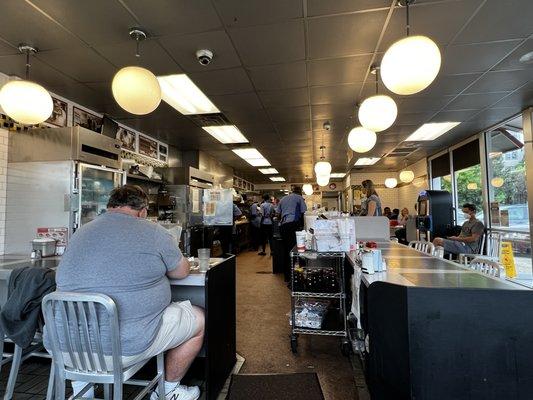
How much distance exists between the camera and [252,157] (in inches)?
331

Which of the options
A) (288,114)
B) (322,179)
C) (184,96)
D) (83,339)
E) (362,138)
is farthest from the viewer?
(322,179)

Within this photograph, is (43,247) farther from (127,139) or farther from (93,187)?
(127,139)

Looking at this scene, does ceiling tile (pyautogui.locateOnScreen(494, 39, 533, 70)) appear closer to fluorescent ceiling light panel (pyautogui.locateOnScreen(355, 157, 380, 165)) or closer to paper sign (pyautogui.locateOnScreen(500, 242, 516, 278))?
paper sign (pyautogui.locateOnScreen(500, 242, 516, 278))

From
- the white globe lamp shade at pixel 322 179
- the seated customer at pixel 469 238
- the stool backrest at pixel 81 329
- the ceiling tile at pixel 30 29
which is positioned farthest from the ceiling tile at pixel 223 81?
the seated customer at pixel 469 238

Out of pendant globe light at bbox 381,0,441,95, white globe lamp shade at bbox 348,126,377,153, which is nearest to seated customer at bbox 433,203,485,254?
white globe lamp shade at bbox 348,126,377,153

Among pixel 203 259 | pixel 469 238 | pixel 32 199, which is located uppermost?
pixel 32 199

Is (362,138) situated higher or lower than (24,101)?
lower

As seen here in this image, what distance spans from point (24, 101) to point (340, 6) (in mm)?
2745

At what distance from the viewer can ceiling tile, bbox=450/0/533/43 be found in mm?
2398

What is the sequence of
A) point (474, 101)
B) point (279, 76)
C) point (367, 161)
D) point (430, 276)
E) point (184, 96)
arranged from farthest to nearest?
point (367, 161) < point (474, 101) < point (184, 96) < point (279, 76) < point (430, 276)

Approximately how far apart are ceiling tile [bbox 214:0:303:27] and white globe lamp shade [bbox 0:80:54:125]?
1.77m

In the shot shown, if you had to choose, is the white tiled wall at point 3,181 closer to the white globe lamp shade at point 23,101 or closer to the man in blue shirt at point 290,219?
the white globe lamp shade at point 23,101

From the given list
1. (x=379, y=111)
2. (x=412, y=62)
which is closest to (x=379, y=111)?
(x=379, y=111)

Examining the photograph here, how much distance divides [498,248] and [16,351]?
619cm
